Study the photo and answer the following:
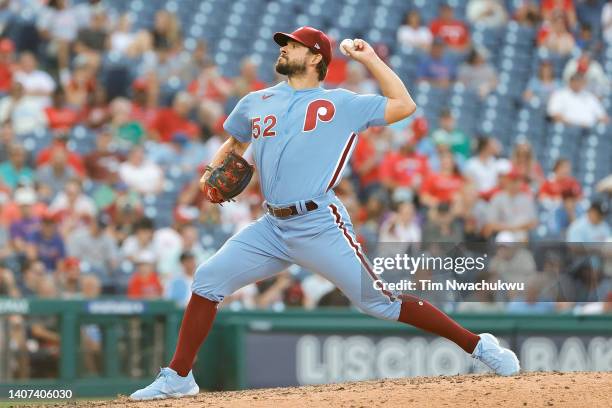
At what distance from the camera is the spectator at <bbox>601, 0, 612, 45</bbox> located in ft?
50.3

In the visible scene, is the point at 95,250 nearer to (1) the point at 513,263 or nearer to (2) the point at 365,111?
(1) the point at 513,263

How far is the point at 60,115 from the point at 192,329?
653cm

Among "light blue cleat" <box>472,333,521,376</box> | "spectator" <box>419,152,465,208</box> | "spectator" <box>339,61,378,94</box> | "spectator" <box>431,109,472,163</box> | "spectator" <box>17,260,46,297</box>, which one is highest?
"spectator" <box>339,61,378,94</box>

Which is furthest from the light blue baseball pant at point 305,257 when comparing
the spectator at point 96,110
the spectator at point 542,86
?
the spectator at point 542,86

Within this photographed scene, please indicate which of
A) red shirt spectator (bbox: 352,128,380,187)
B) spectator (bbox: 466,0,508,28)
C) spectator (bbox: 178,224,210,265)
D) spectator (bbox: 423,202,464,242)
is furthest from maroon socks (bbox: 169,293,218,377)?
spectator (bbox: 466,0,508,28)

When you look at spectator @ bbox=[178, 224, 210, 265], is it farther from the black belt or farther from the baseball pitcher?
the black belt

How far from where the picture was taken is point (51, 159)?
1091cm

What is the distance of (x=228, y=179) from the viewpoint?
566cm

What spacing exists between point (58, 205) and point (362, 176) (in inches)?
121

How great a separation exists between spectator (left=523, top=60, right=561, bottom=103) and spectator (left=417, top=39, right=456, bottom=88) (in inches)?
37.0

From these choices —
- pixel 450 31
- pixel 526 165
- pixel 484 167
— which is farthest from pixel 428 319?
pixel 450 31

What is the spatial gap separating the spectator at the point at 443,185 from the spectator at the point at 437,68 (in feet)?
7.02

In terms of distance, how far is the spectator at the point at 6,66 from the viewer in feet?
39.1

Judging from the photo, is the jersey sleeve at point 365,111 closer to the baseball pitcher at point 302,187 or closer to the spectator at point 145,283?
the baseball pitcher at point 302,187
